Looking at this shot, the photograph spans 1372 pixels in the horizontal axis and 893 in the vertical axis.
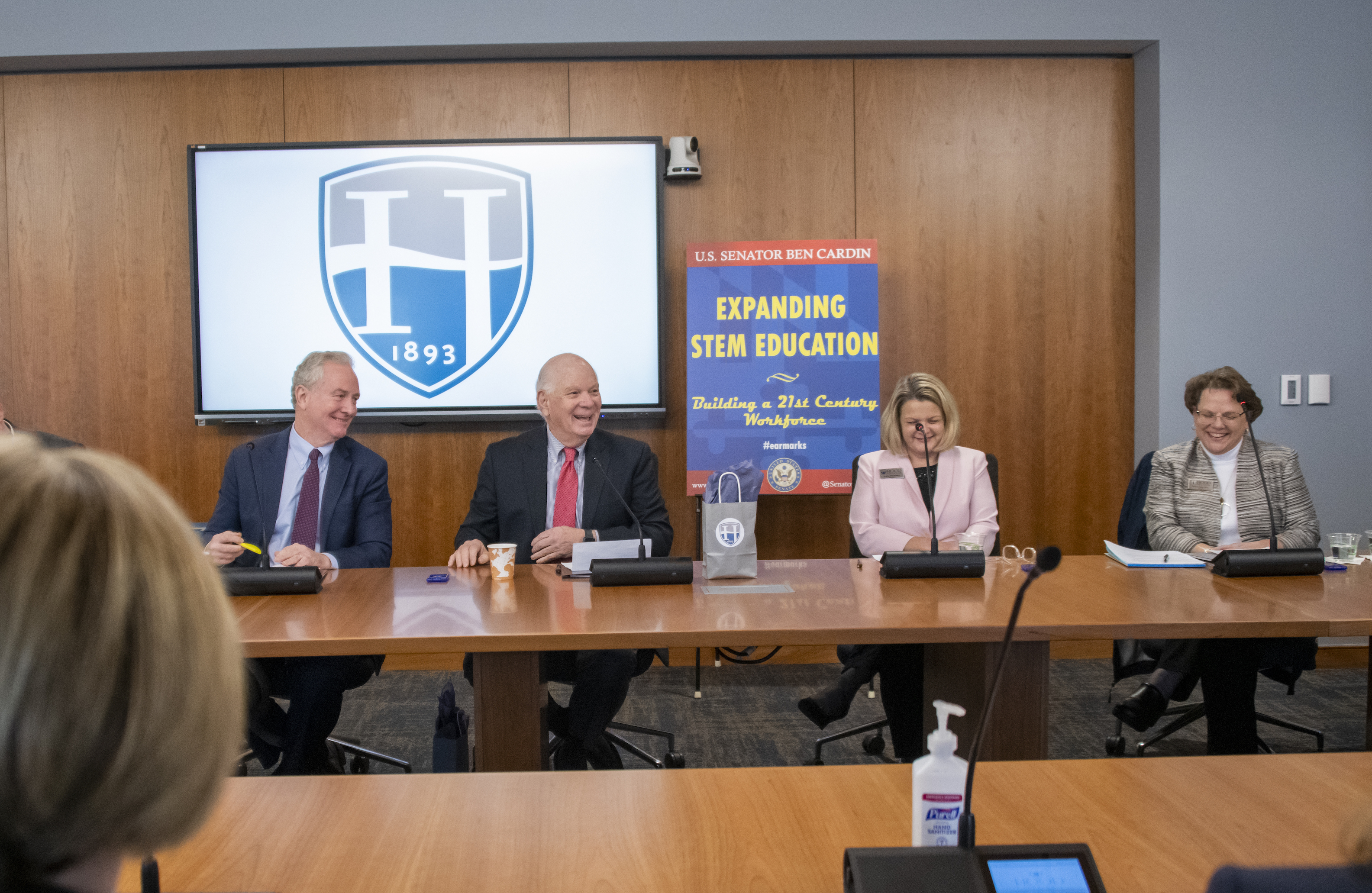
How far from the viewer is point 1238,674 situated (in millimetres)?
2736

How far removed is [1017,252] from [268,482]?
11.5ft

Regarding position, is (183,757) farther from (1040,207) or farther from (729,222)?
(1040,207)

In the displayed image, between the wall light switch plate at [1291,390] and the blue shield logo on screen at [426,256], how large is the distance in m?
3.59

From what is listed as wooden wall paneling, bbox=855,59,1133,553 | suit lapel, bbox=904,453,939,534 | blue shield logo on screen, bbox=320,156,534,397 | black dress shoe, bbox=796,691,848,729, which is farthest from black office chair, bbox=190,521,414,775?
wooden wall paneling, bbox=855,59,1133,553

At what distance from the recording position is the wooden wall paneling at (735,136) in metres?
4.36

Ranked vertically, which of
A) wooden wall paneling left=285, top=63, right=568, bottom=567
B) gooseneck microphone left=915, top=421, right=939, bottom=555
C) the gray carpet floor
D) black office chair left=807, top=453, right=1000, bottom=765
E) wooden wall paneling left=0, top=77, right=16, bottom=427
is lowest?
the gray carpet floor

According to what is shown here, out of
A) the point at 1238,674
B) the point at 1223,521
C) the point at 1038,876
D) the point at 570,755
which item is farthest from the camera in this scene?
the point at 1223,521

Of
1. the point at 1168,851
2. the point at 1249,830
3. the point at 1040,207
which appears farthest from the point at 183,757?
the point at 1040,207

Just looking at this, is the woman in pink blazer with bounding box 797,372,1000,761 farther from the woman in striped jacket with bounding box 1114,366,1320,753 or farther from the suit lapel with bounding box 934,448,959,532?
the woman in striped jacket with bounding box 1114,366,1320,753

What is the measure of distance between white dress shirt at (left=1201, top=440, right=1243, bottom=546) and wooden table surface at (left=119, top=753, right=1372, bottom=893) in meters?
2.20

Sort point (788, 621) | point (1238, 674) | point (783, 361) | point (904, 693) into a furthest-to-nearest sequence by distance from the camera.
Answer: point (783, 361), point (904, 693), point (1238, 674), point (788, 621)

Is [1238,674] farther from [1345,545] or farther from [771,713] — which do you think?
[771,713]

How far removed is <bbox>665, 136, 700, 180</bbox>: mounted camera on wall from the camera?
4.24m

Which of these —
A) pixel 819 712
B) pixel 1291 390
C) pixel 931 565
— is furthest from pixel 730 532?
pixel 1291 390
